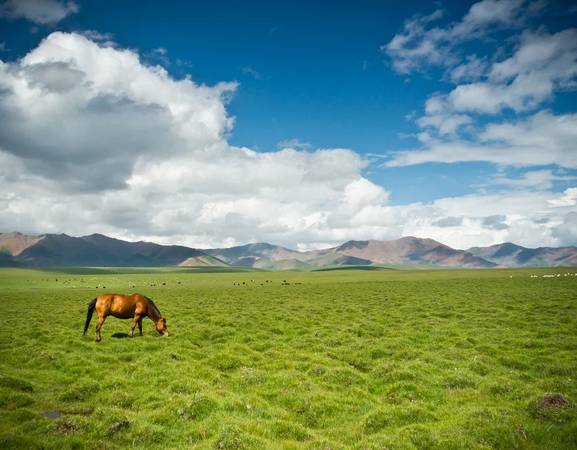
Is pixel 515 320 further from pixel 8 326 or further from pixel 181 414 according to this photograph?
pixel 8 326

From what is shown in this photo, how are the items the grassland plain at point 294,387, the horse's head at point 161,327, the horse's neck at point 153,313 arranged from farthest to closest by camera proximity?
1. the horse's head at point 161,327
2. the horse's neck at point 153,313
3. the grassland plain at point 294,387

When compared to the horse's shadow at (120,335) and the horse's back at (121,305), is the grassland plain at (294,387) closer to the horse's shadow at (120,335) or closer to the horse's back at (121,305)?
the horse's shadow at (120,335)

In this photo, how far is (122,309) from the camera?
2367 cm

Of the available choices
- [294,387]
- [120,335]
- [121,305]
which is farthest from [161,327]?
[294,387]

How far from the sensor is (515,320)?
1179 inches

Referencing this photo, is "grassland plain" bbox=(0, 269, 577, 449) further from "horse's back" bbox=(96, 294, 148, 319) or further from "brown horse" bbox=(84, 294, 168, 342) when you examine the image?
"horse's back" bbox=(96, 294, 148, 319)

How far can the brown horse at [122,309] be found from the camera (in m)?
23.2

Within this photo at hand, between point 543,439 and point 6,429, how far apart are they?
15.0 m

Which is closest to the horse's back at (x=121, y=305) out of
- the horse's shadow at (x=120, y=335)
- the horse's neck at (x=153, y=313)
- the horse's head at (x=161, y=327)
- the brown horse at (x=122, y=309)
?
the brown horse at (x=122, y=309)

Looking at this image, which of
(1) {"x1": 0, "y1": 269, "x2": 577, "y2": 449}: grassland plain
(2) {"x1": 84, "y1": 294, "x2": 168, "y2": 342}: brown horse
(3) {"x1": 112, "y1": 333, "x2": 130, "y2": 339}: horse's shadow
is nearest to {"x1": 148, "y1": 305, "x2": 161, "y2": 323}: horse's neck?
(2) {"x1": 84, "y1": 294, "x2": 168, "y2": 342}: brown horse

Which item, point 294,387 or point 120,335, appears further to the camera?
point 120,335

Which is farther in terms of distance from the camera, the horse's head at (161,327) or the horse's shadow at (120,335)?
the horse's head at (161,327)

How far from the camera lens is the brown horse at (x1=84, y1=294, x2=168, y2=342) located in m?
23.2

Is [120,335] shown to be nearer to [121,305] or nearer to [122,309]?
[122,309]
